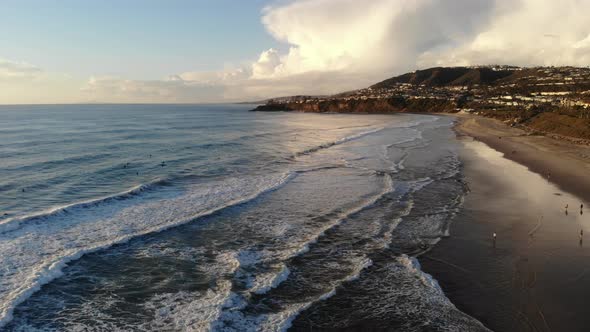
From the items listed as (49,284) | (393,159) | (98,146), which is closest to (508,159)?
(393,159)

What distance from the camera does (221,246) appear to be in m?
16.8

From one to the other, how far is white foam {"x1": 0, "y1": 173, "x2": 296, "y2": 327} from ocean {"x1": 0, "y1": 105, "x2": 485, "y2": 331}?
0.07 metres

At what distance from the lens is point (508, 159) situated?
39.0 m

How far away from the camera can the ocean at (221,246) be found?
11578 millimetres

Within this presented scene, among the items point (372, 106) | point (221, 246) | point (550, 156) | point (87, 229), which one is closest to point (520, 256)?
point (221, 246)

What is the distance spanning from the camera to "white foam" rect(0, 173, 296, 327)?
13.6 metres

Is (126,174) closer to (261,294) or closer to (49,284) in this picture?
(49,284)

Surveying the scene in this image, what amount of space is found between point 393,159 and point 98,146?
102ft

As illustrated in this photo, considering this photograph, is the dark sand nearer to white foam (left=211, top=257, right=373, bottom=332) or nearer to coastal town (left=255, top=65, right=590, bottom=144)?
white foam (left=211, top=257, right=373, bottom=332)

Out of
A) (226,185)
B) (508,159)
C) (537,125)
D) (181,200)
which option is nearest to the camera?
(181,200)

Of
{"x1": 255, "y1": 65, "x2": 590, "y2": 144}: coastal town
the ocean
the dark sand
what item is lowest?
the dark sand

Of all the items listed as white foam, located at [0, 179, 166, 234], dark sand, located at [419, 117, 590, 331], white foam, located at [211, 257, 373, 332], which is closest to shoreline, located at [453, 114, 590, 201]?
dark sand, located at [419, 117, 590, 331]

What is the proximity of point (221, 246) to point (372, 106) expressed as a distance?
156724 millimetres

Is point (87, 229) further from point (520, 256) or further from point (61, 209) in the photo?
point (520, 256)
